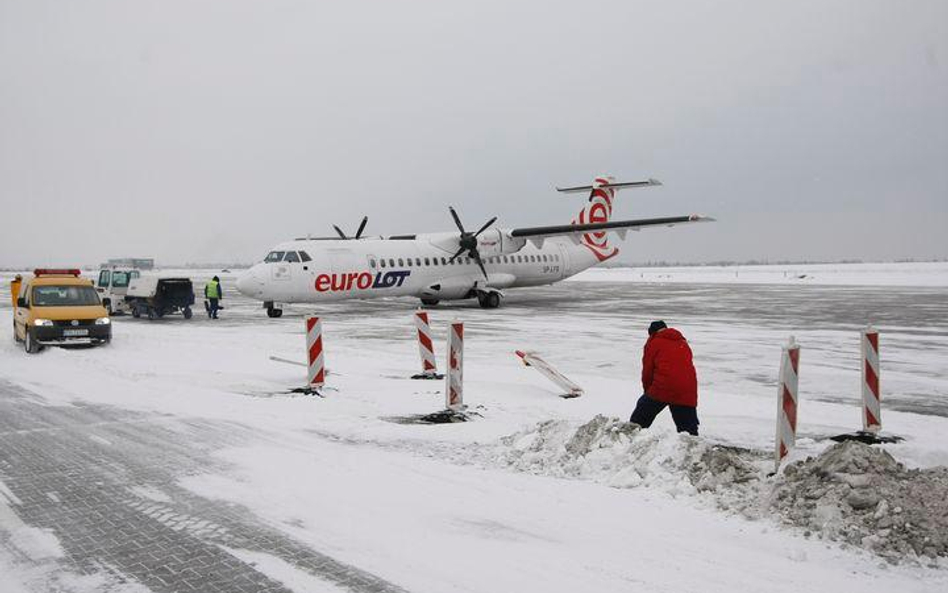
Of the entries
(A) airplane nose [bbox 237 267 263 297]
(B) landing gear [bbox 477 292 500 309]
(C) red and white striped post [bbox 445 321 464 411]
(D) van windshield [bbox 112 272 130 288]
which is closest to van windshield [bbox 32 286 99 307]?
(A) airplane nose [bbox 237 267 263 297]

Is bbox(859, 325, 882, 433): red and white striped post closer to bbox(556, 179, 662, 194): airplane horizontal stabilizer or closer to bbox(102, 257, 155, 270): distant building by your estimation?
bbox(556, 179, 662, 194): airplane horizontal stabilizer

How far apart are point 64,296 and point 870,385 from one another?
56.9 ft

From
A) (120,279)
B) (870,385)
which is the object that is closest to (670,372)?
(870,385)

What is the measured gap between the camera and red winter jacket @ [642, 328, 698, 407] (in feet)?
24.0

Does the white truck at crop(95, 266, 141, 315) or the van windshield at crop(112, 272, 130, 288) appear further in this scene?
the van windshield at crop(112, 272, 130, 288)

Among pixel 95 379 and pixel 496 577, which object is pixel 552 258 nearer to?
pixel 95 379

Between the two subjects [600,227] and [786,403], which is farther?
[600,227]

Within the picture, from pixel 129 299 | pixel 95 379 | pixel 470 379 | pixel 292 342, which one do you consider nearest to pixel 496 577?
pixel 470 379

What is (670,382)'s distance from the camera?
732cm

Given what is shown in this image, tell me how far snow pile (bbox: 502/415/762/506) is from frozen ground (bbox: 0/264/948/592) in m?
0.02

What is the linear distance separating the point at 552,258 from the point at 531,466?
28430 millimetres

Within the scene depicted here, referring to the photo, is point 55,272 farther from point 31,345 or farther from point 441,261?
point 441,261

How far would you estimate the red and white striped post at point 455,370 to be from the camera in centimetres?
939

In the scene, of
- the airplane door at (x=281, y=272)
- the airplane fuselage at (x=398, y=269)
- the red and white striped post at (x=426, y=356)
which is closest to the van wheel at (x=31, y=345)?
the airplane fuselage at (x=398, y=269)
